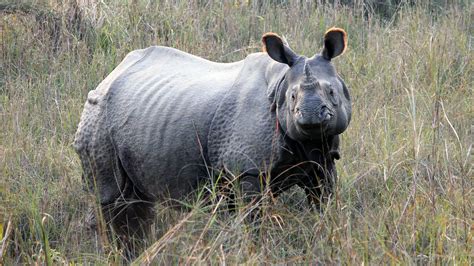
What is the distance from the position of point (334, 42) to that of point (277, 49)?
0.91 ft

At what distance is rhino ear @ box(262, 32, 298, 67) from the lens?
476cm

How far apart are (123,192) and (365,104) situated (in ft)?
6.67

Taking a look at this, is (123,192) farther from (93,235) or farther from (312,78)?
(312,78)

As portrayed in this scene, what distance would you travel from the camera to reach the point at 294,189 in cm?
570

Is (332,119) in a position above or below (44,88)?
above

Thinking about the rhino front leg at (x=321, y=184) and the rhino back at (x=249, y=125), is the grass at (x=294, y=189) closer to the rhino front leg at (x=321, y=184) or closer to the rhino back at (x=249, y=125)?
the rhino front leg at (x=321, y=184)

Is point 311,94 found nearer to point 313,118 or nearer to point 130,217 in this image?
point 313,118

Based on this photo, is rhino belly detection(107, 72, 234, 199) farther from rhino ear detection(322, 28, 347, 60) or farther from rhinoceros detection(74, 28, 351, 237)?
rhino ear detection(322, 28, 347, 60)

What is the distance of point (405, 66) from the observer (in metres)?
7.35

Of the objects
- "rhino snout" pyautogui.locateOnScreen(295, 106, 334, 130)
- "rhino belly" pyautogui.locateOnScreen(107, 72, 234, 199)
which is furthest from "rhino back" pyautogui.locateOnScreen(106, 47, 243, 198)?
"rhino snout" pyautogui.locateOnScreen(295, 106, 334, 130)

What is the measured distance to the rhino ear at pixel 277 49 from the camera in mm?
4758

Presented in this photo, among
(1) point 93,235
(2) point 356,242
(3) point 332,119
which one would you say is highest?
(3) point 332,119

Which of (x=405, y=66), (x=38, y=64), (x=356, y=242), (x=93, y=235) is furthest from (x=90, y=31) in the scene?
(x=356, y=242)

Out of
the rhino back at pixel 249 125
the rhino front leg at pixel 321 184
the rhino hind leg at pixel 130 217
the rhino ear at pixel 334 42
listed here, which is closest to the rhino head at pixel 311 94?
the rhino ear at pixel 334 42
